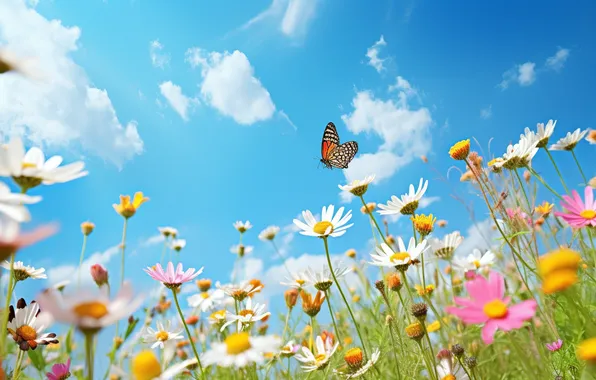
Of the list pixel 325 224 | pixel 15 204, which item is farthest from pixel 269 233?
pixel 15 204

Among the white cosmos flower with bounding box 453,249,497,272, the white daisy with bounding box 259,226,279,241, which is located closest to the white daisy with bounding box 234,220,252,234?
the white daisy with bounding box 259,226,279,241

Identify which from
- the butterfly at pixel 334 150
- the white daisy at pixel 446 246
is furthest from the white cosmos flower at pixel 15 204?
the butterfly at pixel 334 150

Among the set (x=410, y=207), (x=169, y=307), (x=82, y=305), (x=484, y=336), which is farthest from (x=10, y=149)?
(x=169, y=307)

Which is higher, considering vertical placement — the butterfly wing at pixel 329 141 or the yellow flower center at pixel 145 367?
the butterfly wing at pixel 329 141

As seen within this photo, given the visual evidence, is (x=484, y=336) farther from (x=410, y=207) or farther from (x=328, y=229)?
(x=410, y=207)

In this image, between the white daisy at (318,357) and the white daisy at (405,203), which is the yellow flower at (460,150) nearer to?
the white daisy at (405,203)

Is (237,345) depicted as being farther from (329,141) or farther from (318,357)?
(329,141)
